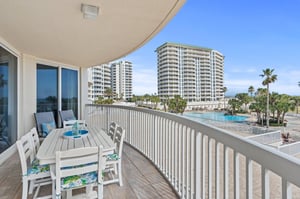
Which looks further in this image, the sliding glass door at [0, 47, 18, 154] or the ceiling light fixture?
Result: the sliding glass door at [0, 47, 18, 154]

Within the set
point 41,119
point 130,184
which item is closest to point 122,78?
point 41,119

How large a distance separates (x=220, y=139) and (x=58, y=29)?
284cm

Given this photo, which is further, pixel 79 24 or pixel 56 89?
pixel 56 89

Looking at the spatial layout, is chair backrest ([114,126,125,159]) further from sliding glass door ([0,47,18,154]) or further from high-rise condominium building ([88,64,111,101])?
high-rise condominium building ([88,64,111,101])

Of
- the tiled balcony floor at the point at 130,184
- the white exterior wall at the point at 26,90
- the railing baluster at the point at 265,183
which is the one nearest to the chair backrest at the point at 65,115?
the white exterior wall at the point at 26,90

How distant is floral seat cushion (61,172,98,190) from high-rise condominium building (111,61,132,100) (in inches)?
1443

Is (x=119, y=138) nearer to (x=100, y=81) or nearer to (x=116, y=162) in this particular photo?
(x=116, y=162)

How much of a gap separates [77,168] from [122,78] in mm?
39036

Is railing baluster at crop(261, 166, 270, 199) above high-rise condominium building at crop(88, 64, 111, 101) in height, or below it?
below

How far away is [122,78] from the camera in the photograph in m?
40.0

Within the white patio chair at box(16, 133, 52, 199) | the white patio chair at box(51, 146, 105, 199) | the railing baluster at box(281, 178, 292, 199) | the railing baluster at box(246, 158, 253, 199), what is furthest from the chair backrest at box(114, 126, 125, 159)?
the railing baluster at box(281, 178, 292, 199)

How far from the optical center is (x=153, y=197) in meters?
2.11

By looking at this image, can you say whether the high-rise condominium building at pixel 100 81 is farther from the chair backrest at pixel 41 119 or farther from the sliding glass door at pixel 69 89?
the chair backrest at pixel 41 119

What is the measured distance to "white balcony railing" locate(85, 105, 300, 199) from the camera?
0.85m
